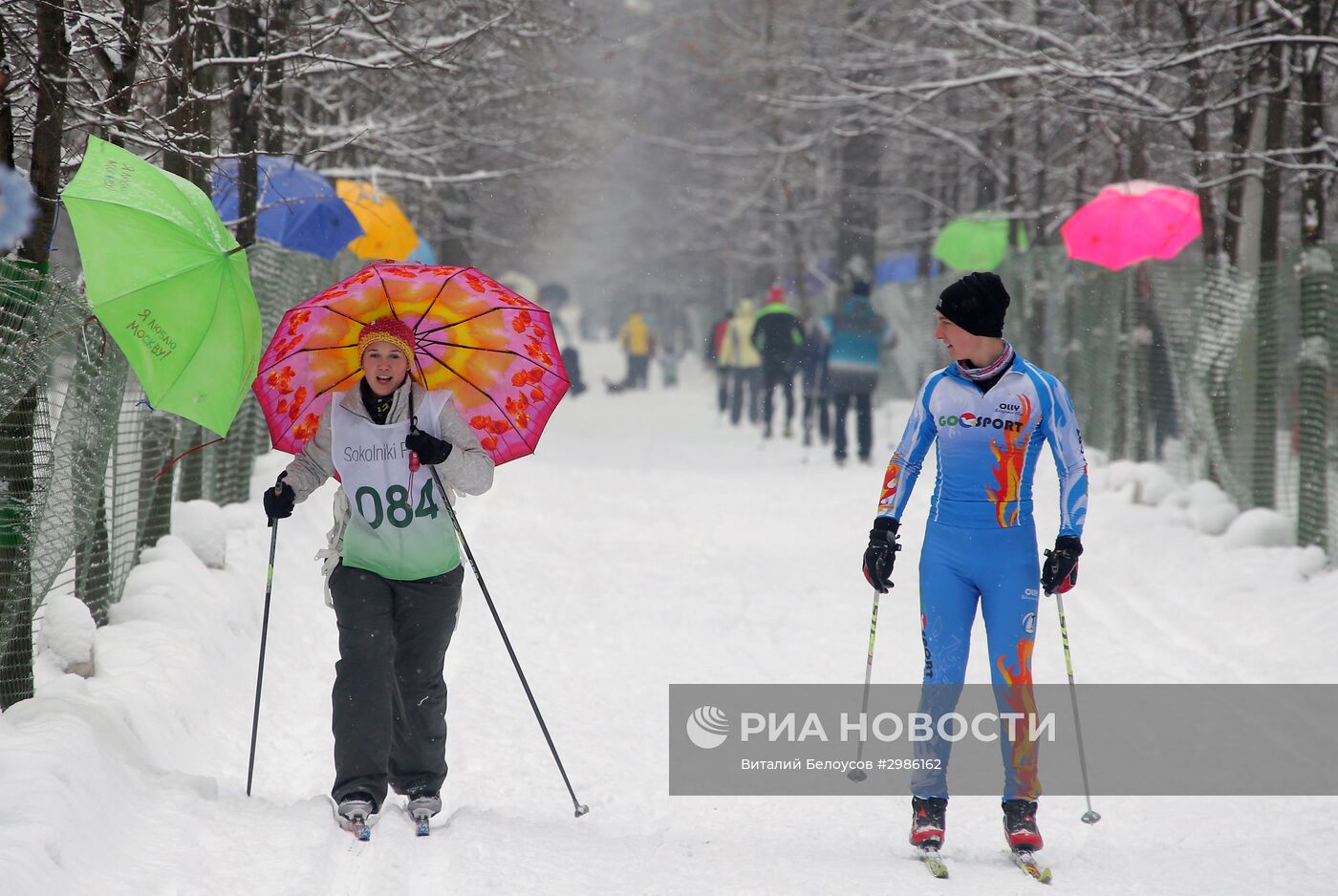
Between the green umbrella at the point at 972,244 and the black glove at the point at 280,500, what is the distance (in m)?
14.8

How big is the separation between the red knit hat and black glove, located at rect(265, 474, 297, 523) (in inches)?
23.2

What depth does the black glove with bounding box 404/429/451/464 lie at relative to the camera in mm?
5171

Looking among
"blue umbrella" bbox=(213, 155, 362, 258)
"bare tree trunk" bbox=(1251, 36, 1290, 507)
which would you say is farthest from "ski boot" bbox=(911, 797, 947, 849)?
"bare tree trunk" bbox=(1251, 36, 1290, 507)

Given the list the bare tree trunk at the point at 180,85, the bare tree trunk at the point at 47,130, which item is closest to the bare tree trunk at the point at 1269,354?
the bare tree trunk at the point at 180,85

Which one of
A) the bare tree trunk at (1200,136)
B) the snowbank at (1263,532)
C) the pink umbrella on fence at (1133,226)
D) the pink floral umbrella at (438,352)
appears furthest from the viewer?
the pink umbrella on fence at (1133,226)

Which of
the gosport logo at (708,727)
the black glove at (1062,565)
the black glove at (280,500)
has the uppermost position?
the black glove at (280,500)

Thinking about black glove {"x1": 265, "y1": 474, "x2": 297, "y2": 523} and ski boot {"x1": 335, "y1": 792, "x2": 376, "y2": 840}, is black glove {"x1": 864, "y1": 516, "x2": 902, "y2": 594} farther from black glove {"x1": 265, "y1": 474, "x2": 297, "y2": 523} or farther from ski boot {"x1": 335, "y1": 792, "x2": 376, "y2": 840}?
black glove {"x1": 265, "y1": 474, "x2": 297, "y2": 523}

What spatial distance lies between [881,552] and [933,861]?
3.71 ft

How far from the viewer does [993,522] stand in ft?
17.4

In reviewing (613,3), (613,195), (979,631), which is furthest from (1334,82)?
(613,195)

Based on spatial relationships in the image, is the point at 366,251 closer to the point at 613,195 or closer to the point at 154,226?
the point at 154,226

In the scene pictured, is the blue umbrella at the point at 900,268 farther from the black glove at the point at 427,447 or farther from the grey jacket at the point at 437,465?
the black glove at the point at 427,447

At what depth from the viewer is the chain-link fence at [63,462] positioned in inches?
217

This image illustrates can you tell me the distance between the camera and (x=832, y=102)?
14695 millimetres
